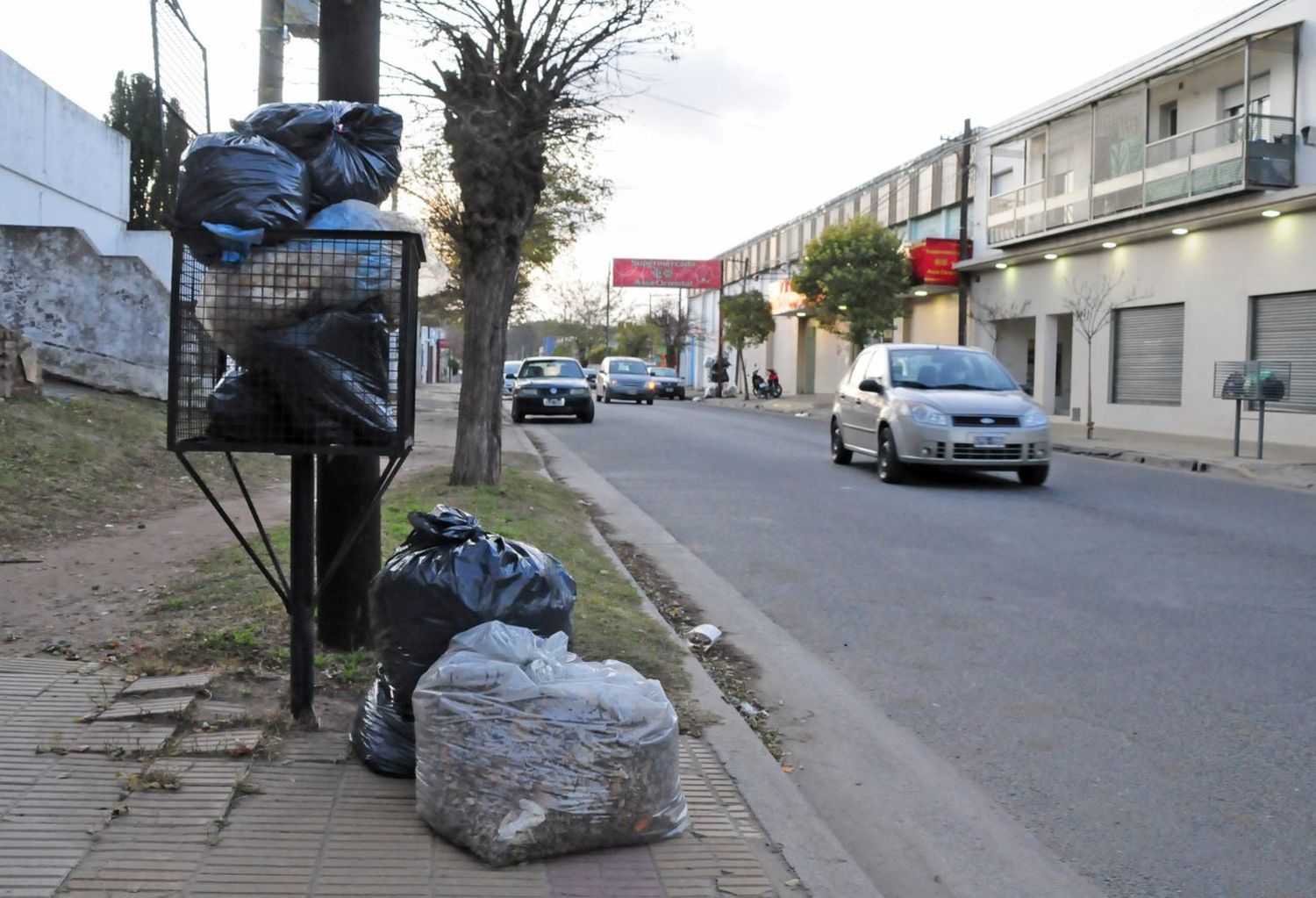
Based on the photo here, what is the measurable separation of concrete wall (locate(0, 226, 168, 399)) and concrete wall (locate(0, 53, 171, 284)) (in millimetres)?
659

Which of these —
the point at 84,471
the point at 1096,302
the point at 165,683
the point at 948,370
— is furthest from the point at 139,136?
the point at 165,683

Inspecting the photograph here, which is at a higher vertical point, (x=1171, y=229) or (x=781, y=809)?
(x=1171, y=229)

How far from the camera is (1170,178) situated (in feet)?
80.9

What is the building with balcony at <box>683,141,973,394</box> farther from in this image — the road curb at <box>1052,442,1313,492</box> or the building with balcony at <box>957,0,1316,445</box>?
the road curb at <box>1052,442,1313,492</box>

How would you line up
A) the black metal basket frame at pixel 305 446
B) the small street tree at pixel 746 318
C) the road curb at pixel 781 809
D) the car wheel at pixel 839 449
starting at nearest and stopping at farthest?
the road curb at pixel 781 809 < the black metal basket frame at pixel 305 446 < the car wheel at pixel 839 449 < the small street tree at pixel 746 318

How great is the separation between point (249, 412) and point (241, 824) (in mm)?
1291

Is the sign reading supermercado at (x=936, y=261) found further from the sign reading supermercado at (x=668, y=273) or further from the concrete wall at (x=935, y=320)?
the sign reading supermercado at (x=668, y=273)

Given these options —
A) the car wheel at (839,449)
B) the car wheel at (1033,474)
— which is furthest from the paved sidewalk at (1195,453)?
the car wheel at (839,449)

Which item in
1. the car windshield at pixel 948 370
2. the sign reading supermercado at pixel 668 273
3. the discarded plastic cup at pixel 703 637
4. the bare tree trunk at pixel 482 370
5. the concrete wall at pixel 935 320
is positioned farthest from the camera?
the sign reading supermercado at pixel 668 273

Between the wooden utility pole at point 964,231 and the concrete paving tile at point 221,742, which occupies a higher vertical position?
the wooden utility pole at point 964,231

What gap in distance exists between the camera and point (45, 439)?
33.4 ft

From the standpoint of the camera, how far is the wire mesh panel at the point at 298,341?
374 centimetres

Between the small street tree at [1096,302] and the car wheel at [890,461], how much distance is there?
46.9 feet

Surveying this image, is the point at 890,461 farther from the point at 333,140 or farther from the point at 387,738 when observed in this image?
the point at 387,738
